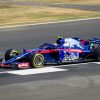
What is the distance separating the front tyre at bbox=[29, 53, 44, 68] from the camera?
16.5m

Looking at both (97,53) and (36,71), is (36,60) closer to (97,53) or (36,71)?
(36,71)

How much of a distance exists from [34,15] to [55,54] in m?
17.6

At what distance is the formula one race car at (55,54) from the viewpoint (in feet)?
54.5

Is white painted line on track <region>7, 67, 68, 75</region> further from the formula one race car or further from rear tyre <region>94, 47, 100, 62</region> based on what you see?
rear tyre <region>94, 47, 100, 62</region>

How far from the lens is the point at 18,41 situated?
24.1 metres

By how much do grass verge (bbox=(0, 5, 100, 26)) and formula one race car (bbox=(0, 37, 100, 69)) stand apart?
514 inches

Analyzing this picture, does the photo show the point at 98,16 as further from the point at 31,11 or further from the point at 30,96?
the point at 30,96

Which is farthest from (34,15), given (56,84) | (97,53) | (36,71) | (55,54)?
(56,84)

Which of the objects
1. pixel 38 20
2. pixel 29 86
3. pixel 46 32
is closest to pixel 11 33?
pixel 46 32

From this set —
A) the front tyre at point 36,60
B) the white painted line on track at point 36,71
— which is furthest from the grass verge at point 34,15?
the white painted line on track at point 36,71

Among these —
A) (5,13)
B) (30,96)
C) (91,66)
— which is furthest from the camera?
(5,13)

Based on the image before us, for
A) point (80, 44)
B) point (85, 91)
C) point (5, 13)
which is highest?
point (5, 13)

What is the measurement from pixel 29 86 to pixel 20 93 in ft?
3.16

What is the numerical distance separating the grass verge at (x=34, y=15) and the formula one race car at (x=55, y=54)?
42.8 ft
